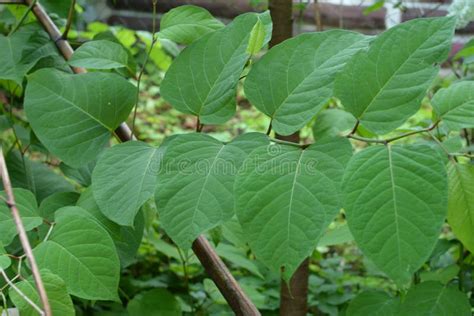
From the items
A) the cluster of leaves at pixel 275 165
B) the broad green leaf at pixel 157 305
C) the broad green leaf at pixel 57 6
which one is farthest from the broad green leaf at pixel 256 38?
the broad green leaf at pixel 57 6

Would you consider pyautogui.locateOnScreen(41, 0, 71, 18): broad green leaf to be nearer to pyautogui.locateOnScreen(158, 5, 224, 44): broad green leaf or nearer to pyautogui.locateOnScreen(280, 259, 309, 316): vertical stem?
pyautogui.locateOnScreen(158, 5, 224, 44): broad green leaf

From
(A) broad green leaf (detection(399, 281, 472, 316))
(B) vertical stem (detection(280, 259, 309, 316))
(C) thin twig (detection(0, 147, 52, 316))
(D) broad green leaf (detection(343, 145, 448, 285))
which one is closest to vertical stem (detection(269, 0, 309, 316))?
(B) vertical stem (detection(280, 259, 309, 316))

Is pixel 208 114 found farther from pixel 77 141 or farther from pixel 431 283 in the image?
pixel 431 283

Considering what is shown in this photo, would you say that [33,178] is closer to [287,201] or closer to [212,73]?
[212,73]

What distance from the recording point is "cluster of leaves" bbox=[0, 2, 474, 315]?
1.86ft

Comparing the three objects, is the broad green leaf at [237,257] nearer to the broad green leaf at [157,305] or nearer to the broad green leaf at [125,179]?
the broad green leaf at [157,305]

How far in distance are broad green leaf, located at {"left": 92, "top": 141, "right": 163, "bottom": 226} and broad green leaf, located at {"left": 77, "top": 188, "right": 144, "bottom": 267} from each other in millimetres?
65

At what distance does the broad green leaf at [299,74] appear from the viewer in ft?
2.17

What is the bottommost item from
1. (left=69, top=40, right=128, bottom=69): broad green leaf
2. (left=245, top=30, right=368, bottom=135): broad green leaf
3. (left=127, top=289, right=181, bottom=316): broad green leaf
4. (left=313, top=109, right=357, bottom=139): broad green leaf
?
(left=127, top=289, right=181, bottom=316): broad green leaf

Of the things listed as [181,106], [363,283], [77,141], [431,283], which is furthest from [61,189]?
[363,283]

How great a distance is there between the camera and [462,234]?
2.31 feet

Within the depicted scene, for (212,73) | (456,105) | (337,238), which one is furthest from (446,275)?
(212,73)

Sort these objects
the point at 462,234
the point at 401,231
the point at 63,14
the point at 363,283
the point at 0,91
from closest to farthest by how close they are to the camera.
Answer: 1. the point at 401,231
2. the point at 462,234
3. the point at 63,14
4. the point at 363,283
5. the point at 0,91

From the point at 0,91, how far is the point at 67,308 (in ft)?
4.93
